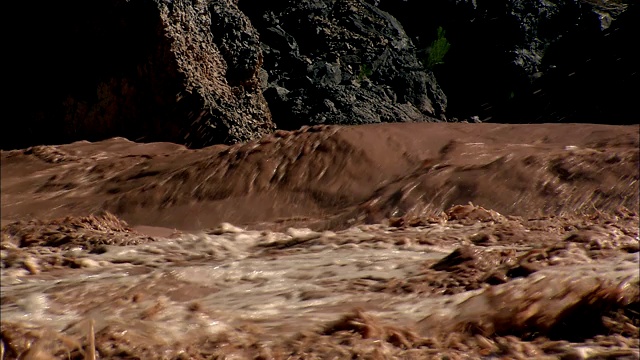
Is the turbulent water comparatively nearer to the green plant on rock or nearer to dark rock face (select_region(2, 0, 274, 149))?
dark rock face (select_region(2, 0, 274, 149))

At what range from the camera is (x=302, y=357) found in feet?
5.75

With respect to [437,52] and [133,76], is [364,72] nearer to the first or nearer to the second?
[437,52]

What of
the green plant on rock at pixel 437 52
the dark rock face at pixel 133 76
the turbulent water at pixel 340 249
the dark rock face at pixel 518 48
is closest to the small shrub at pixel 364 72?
the dark rock face at pixel 518 48

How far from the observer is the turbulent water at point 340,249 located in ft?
6.11

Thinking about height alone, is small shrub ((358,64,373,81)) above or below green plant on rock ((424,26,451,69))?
below

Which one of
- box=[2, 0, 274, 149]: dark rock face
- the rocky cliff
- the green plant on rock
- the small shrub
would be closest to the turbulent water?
box=[2, 0, 274, 149]: dark rock face

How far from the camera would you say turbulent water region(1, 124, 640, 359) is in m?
1.86

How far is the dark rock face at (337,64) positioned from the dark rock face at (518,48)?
5.30ft

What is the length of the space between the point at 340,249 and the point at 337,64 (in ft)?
27.8

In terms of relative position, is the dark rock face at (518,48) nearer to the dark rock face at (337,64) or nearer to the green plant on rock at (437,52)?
the green plant on rock at (437,52)

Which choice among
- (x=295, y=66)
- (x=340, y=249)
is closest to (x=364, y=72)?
(x=295, y=66)

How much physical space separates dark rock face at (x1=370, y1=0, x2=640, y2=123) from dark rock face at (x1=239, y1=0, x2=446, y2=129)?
162 centimetres

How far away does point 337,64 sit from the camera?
1107 centimetres

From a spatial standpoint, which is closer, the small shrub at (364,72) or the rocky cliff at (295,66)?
the rocky cliff at (295,66)
